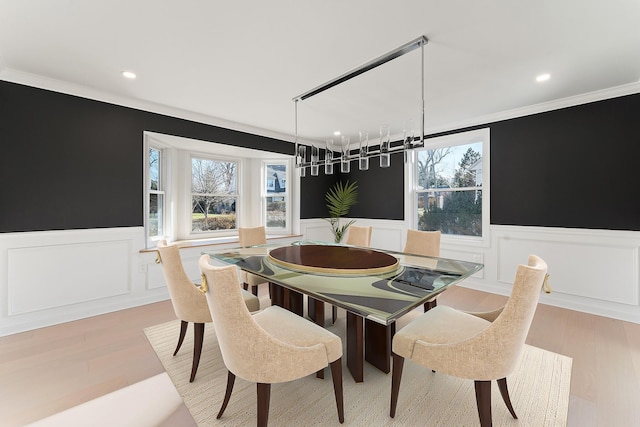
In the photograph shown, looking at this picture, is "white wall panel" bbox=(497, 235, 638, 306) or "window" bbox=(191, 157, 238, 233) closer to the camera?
"white wall panel" bbox=(497, 235, 638, 306)

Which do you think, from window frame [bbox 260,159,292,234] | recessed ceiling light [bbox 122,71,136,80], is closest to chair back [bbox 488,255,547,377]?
recessed ceiling light [bbox 122,71,136,80]

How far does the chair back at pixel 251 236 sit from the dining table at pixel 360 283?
0.96 meters

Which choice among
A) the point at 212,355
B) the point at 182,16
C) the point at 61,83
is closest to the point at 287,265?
the point at 212,355

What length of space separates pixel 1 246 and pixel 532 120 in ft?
20.5

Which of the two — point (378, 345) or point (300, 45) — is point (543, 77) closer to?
point (300, 45)

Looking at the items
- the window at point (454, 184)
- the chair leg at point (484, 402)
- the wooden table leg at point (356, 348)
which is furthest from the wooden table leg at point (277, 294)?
the window at point (454, 184)

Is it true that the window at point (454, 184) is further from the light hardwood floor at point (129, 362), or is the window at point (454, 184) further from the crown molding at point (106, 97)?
the crown molding at point (106, 97)

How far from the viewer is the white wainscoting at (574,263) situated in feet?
9.84

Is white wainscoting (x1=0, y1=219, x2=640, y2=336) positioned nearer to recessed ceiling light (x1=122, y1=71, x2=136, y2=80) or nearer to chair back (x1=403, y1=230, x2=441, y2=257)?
chair back (x1=403, y1=230, x2=441, y2=257)

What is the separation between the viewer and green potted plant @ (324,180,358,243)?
5551 millimetres

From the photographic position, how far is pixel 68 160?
297 centimetres

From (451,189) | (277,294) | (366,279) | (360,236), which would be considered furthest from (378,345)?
(451,189)

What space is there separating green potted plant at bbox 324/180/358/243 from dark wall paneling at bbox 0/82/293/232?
129 inches

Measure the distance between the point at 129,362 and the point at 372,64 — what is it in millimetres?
3296
